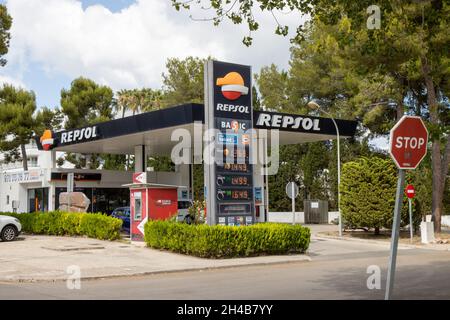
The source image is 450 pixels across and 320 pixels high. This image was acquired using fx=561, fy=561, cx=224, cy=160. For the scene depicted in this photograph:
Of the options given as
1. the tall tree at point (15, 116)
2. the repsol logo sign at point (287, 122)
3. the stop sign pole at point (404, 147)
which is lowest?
the stop sign pole at point (404, 147)

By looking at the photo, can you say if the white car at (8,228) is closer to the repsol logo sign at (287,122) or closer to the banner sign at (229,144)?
the banner sign at (229,144)

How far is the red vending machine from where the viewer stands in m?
21.6

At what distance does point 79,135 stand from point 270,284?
2001 centimetres

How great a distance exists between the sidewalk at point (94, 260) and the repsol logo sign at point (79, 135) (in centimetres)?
756

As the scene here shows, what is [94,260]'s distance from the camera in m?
16.8

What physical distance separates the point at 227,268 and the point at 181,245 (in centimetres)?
286

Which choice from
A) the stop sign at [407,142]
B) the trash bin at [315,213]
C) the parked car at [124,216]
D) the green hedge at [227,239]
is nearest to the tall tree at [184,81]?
the trash bin at [315,213]

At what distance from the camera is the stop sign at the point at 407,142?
571cm

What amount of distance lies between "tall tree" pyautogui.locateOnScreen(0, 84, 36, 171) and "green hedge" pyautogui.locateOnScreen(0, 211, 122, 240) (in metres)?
20.9

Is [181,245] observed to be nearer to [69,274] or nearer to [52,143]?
[69,274]

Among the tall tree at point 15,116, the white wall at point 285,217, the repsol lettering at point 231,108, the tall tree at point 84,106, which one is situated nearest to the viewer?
the repsol lettering at point 231,108

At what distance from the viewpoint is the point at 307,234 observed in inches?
766

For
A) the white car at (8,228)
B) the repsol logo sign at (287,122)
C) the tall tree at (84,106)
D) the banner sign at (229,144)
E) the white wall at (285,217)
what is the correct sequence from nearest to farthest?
the banner sign at (229,144)
the white car at (8,228)
the repsol logo sign at (287,122)
the white wall at (285,217)
the tall tree at (84,106)
